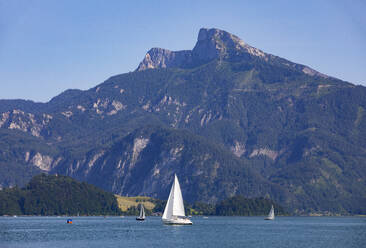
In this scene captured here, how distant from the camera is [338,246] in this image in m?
195

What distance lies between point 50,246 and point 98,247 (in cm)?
1390

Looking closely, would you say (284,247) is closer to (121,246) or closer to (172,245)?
(172,245)

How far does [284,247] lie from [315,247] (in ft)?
29.2

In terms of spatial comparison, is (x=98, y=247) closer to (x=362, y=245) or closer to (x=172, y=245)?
(x=172, y=245)

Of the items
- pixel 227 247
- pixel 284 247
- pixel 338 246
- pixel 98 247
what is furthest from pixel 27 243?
pixel 338 246

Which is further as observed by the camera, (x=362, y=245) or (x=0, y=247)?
(x=362, y=245)

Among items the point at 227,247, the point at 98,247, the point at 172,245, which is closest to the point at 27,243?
the point at 98,247

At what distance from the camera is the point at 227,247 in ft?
627

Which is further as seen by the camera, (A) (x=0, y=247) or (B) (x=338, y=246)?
(B) (x=338, y=246)

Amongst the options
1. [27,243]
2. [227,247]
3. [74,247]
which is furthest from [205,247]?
[27,243]

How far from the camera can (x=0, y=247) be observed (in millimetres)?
180750

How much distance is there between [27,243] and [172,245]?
139ft

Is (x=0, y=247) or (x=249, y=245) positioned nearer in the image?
(x=0, y=247)

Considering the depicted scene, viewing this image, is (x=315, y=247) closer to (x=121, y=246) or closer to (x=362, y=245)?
(x=362, y=245)
